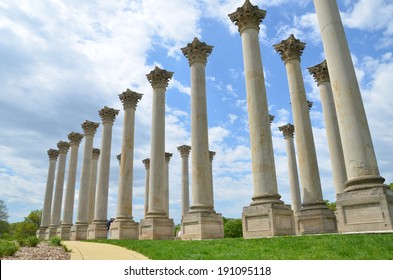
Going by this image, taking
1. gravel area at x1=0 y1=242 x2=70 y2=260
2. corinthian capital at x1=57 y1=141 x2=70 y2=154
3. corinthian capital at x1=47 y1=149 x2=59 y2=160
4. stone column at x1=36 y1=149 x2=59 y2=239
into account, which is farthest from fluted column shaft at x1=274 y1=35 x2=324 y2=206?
stone column at x1=36 y1=149 x2=59 y2=239

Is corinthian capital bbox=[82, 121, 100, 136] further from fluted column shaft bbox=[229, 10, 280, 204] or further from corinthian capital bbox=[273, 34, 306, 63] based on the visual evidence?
corinthian capital bbox=[273, 34, 306, 63]

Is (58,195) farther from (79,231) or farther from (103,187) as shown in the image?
(103,187)

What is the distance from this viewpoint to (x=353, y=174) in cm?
2712

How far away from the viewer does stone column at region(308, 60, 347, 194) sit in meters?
44.6

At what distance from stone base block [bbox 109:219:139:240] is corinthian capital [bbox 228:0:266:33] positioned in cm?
3641

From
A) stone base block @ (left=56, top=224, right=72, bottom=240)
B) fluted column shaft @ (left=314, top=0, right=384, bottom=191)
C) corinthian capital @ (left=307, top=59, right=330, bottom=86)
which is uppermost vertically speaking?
corinthian capital @ (left=307, top=59, right=330, bottom=86)

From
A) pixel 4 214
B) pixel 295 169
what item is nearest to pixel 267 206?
pixel 295 169

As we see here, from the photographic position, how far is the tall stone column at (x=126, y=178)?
55.9 m

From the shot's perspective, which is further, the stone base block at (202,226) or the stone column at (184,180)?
the stone column at (184,180)

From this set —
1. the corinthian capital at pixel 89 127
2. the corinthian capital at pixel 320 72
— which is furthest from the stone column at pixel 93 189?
the corinthian capital at pixel 320 72

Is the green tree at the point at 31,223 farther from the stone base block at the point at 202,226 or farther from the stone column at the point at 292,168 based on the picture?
the stone base block at the point at 202,226

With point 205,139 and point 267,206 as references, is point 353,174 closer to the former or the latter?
point 267,206

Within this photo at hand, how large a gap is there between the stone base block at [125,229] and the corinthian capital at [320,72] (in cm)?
3854

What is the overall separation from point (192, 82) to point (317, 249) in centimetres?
3239
